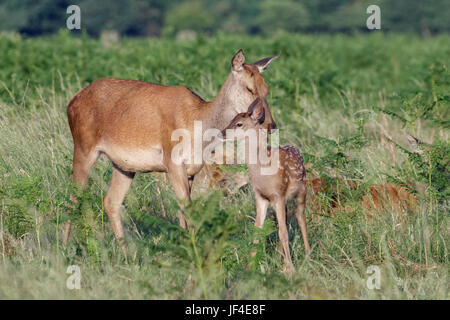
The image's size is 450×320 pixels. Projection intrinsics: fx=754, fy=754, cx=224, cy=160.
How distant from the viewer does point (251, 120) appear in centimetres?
647

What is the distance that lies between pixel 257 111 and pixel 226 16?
230 ft

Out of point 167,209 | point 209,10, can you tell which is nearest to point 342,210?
point 167,209

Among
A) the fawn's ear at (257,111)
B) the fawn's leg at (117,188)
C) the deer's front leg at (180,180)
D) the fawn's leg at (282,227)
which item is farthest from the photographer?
the fawn's leg at (117,188)

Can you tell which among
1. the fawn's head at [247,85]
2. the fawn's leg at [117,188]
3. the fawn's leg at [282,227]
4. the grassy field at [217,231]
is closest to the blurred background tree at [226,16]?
the grassy field at [217,231]

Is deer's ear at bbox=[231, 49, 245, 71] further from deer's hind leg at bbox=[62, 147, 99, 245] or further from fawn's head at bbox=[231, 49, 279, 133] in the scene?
deer's hind leg at bbox=[62, 147, 99, 245]

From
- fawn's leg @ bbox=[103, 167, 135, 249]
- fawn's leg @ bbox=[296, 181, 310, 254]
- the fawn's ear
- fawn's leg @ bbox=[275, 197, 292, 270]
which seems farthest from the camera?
fawn's leg @ bbox=[103, 167, 135, 249]

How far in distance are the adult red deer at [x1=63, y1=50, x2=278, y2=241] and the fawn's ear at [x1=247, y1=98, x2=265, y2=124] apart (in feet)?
0.28

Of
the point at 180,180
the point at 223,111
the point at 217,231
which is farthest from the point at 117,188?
the point at 217,231

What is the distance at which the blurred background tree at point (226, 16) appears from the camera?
179 ft

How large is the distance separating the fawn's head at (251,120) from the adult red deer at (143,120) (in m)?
0.07

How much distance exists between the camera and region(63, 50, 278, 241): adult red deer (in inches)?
261

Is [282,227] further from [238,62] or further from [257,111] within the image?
[238,62]

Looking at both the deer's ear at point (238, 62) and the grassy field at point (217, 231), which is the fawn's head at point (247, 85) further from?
the grassy field at point (217, 231)

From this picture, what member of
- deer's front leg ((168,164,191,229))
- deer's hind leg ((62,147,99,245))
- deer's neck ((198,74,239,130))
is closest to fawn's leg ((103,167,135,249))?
deer's hind leg ((62,147,99,245))
